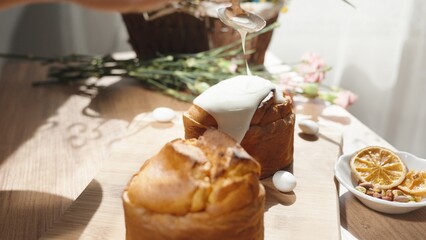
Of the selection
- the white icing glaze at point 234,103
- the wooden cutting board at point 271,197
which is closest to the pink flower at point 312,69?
the wooden cutting board at point 271,197

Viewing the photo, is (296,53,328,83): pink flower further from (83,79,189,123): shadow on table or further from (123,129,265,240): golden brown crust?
(123,129,265,240): golden brown crust

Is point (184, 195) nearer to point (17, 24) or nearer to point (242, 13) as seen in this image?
point (242, 13)

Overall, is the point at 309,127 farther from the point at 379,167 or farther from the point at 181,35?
the point at 181,35

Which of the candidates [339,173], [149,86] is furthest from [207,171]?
[149,86]

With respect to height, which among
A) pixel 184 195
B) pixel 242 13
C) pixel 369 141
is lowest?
pixel 369 141

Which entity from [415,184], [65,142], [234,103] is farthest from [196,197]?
[65,142]

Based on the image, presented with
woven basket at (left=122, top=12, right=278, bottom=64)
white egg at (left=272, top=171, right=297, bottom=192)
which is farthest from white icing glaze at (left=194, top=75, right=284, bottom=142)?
woven basket at (left=122, top=12, right=278, bottom=64)

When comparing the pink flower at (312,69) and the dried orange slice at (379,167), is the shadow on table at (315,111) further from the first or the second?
the dried orange slice at (379,167)
